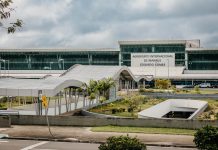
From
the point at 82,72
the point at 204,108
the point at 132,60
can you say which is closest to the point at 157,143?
the point at 204,108

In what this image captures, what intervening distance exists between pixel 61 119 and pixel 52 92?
5.22 m

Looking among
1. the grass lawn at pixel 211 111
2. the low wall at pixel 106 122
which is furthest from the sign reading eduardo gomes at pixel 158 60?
the low wall at pixel 106 122

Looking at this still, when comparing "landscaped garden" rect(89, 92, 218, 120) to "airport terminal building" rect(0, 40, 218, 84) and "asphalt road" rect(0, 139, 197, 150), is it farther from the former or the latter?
"airport terminal building" rect(0, 40, 218, 84)

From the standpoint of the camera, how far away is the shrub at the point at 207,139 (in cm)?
2225

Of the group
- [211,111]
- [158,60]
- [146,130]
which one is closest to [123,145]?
[146,130]

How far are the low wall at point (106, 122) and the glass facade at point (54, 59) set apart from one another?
4131 inches

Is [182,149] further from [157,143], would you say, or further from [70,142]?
[70,142]

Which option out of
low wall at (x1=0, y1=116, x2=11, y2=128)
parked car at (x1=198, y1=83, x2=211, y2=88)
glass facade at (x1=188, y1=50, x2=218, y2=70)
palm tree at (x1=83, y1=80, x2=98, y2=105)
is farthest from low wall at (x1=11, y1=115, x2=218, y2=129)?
glass facade at (x1=188, y1=50, x2=218, y2=70)

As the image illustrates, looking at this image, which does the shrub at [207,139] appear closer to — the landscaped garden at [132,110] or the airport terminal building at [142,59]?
the landscaped garden at [132,110]

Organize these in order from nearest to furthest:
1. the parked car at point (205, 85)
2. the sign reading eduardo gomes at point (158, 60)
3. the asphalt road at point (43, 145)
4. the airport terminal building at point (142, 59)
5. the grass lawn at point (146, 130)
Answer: the asphalt road at point (43, 145) → the grass lawn at point (146, 130) → the parked car at point (205, 85) → the airport terminal building at point (142, 59) → the sign reading eduardo gomes at point (158, 60)

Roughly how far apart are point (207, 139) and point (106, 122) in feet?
54.0

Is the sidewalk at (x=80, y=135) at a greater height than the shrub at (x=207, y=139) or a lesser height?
lesser

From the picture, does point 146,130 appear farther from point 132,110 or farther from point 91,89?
point 91,89

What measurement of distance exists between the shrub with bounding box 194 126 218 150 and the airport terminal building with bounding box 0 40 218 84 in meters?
92.9
